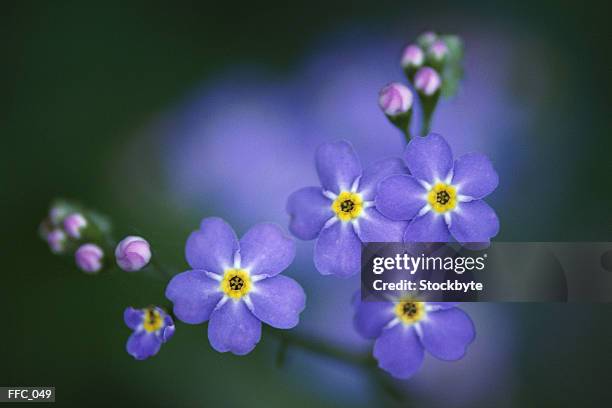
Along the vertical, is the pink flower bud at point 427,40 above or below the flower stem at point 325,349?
above

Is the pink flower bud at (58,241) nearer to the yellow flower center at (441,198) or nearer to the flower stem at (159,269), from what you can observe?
the flower stem at (159,269)

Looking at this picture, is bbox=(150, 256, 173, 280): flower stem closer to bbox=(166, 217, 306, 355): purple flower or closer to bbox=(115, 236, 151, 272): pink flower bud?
bbox=(115, 236, 151, 272): pink flower bud

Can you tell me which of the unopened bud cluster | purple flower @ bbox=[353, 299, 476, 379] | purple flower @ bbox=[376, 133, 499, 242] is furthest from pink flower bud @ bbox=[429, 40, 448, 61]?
purple flower @ bbox=[353, 299, 476, 379]

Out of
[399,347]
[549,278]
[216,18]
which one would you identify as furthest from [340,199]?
[216,18]

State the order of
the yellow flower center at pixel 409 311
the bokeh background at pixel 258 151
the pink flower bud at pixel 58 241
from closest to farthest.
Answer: the yellow flower center at pixel 409 311 → the pink flower bud at pixel 58 241 → the bokeh background at pixel 258 151

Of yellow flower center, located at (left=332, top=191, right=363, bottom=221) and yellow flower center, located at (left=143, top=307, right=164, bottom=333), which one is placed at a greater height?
yellow flower center, located at (left=332, top=191, right=363, bottom=221)

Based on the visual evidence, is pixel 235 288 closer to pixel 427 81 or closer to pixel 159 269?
pixel 159 269

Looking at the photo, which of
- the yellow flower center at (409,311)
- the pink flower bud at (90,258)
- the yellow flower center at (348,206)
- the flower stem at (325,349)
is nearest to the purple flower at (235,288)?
the yellow flower center at (348,206)
